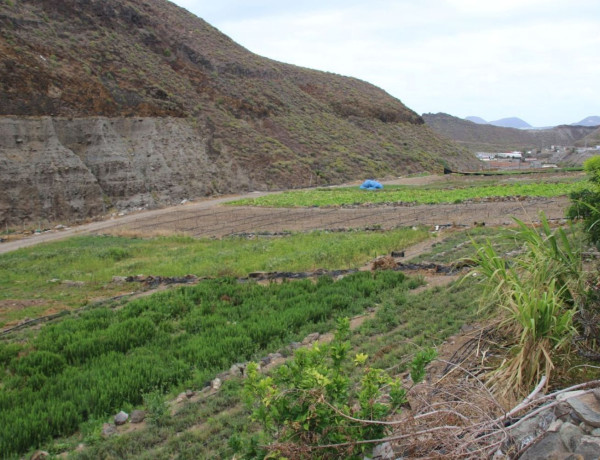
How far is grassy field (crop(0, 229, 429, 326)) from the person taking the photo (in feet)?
45.0

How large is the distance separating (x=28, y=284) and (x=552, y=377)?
14.5 m

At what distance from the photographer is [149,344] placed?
27.3 feet

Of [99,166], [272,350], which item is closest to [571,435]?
[272,350]

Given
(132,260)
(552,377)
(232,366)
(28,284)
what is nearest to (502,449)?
(552,377)

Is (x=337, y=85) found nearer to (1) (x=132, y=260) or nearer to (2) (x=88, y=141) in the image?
(2) (x=88, y=141)

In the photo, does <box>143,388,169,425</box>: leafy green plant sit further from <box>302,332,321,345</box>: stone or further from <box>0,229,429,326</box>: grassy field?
<box>0,229,429,326</box>: grassy field

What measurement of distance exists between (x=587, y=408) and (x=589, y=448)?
0.45 m

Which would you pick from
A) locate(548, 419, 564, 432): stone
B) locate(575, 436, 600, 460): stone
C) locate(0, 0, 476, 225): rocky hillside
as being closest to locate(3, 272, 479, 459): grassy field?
locate(548, 419, 564, 432): stone

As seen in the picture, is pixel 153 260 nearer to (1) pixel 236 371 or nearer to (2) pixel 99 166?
(1) pixel 236 371

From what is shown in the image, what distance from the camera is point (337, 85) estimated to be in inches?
2773

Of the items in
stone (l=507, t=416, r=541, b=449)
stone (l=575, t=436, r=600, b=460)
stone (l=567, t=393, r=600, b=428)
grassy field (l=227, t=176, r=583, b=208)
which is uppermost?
stone (l=567, t=393, r=600, b=428)

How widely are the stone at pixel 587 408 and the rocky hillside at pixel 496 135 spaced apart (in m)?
120

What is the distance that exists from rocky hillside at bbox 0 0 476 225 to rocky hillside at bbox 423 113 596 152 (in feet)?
205

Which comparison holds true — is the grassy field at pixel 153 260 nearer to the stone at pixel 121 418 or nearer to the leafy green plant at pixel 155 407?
the leafy green plant at pixel 155 407
